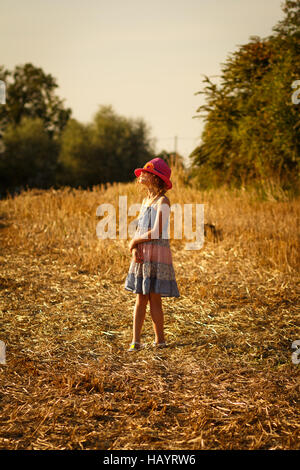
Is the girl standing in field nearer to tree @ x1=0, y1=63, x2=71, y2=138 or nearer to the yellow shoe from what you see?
the yellow shoe

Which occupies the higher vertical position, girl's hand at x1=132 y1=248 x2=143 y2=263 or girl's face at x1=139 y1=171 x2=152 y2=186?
girl's face at x1=139 y1=171 x2=152 y2=186

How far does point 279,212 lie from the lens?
10.4 metres

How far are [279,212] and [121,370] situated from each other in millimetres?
7454

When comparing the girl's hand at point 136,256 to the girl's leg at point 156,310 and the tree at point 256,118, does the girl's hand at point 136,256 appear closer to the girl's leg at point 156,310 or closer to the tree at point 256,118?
the girl's leg at point 156,310

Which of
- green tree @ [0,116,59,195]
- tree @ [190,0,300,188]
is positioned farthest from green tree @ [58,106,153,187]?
tree @ [190,0,300,188]

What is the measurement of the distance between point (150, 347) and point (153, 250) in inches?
35.5

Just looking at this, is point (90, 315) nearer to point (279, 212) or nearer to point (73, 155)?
point (279, 212)

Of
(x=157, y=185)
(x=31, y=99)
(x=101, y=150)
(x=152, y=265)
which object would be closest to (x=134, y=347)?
(x=152, y=265)

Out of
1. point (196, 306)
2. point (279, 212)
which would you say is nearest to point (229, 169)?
point (279, 212)

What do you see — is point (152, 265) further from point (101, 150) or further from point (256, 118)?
point (101, 150)

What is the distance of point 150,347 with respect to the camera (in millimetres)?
4297

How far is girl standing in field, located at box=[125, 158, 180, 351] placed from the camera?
402 cm

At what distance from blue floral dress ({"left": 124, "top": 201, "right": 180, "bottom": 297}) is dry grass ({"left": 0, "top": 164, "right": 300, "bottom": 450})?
1.93 ft

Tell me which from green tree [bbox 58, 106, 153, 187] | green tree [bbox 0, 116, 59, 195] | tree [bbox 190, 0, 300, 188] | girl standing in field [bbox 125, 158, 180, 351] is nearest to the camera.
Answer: girl standing in field [bbox 125, 158, 180, 351]
